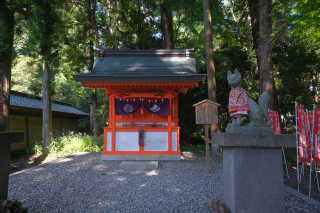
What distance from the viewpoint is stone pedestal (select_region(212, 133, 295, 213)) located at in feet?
8.61

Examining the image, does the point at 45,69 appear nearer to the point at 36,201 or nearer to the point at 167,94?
the point at 167,94

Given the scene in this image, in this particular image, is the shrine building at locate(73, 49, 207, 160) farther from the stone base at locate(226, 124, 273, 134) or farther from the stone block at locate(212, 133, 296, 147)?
the stone block at locate(212, 133, 296, 147)

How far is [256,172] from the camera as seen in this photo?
105 inches

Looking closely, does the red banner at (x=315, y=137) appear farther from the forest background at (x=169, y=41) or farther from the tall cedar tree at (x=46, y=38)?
the tall cedar tree at (x=46, y=38)

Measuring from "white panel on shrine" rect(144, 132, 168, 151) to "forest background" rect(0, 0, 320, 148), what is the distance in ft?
16.2

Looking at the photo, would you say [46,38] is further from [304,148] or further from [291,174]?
[291,174]

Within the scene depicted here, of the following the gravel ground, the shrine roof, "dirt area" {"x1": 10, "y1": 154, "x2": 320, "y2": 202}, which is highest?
the shrine roof

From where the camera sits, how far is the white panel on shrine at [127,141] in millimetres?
7092

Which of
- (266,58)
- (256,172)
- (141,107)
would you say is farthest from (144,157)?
(266,58)

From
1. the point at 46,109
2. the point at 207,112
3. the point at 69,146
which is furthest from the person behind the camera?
the point at 69,146

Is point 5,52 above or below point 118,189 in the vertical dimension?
above

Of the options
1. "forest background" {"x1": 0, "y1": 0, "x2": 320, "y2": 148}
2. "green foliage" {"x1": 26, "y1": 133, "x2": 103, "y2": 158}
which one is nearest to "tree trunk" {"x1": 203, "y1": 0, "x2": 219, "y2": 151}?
"forest background" {"x1": 0, "y1": 0, "x2": 320, "y2": 148}

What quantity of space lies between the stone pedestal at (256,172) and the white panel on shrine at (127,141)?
16.0 feet

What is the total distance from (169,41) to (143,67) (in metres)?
5.27
